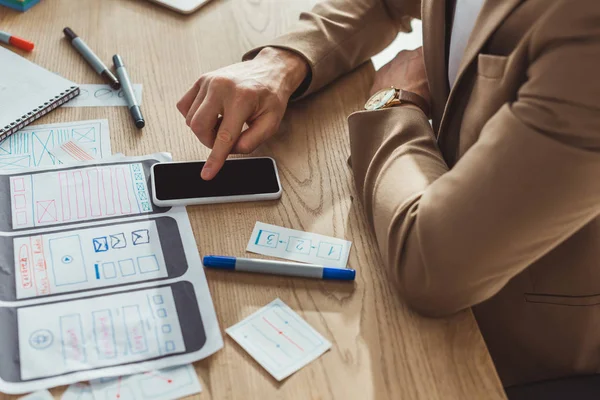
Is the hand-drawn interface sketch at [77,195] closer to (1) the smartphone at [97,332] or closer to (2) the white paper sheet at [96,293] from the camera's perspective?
(2) the white paper sheet at [96,293]

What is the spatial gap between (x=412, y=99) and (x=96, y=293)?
1.83 ft

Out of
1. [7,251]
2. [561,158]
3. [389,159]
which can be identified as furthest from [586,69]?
[7,251]

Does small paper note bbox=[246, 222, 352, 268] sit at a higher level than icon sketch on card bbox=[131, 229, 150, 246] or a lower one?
higher

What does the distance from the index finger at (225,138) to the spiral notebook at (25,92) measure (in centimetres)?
29

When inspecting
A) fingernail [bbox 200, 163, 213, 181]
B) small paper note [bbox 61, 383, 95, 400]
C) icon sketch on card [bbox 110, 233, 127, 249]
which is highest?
fingernail [bbox 200, 163, 213, 181]

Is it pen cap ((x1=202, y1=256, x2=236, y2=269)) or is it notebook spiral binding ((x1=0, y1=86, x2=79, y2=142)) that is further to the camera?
notebook spiral binding ((x1=0, y1=86, x2=79, y2=142))

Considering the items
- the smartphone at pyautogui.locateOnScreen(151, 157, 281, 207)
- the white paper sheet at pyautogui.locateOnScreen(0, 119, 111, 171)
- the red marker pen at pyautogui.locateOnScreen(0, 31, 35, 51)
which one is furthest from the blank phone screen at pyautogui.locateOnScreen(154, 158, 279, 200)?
the red marker pen at pyautogui.locateOnScreen(0, 31, 35, 51)

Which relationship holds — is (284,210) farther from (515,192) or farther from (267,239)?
(515,192)

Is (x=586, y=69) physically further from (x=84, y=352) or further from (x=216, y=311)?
(x=84, y=352)

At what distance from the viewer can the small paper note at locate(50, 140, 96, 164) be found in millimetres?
1018

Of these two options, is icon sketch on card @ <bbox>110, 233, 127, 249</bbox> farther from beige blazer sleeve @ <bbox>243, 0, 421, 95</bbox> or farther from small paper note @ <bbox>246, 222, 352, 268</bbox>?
beige blazer sleeve @ <bbox>243, 0, 421, 95</bbox>

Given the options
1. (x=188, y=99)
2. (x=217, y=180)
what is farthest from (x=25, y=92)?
(x=217, y=180)

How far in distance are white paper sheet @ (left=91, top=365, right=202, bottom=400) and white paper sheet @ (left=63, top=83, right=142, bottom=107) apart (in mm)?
537

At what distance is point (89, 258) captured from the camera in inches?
34.3
